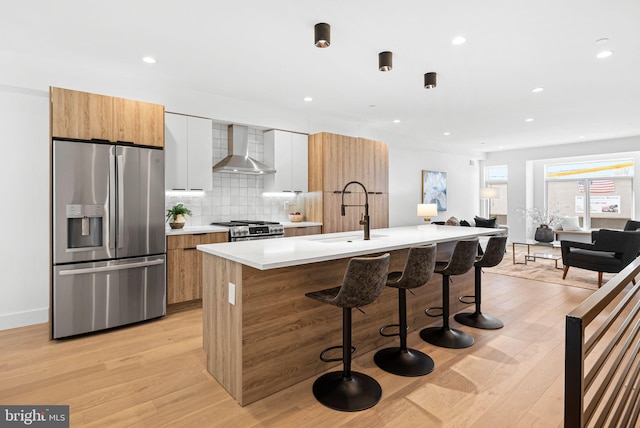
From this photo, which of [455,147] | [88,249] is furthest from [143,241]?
[455,147]

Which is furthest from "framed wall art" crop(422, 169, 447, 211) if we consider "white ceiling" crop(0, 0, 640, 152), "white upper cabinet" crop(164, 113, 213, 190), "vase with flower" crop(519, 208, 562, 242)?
"white upper cabinet" crop(164, 113, 213, 190)

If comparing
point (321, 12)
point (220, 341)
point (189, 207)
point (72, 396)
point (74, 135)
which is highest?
point (321, 12)

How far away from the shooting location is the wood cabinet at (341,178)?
5395 millimetres

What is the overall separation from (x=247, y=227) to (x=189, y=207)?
93 cm

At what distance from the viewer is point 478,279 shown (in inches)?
143

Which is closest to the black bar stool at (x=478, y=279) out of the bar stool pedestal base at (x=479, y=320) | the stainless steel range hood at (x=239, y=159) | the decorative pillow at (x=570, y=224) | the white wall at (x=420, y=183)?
the bar stool pedestal base at (x=479, y=320)

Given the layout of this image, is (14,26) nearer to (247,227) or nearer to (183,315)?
(247,227)

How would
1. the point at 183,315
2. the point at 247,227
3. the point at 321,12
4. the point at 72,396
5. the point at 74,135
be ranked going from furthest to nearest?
the point at 247,227
the point at 183,315
the point at 74,135
the point at 321,12
the point at 72,396

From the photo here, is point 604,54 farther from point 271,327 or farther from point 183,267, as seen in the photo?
point 183,267

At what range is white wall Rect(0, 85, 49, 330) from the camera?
3.53 m

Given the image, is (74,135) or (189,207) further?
(189,207)

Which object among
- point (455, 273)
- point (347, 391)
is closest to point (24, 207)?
point (347, 391)

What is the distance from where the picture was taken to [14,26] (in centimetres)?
289

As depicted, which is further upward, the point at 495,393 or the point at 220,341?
the point at 220,341
